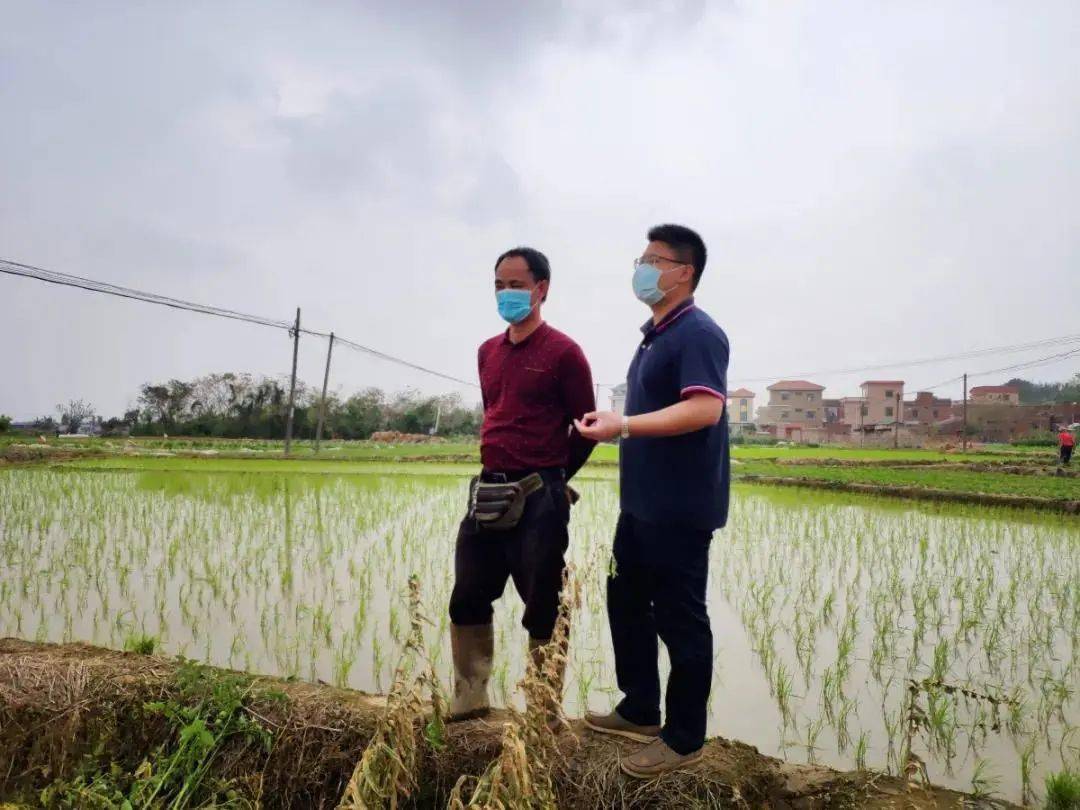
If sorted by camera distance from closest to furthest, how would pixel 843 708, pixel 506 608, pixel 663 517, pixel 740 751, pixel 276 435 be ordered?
pixel 663 517 → pixel 740 751 → pixel 843 708 → pixel 506 608 → pixel 276 435

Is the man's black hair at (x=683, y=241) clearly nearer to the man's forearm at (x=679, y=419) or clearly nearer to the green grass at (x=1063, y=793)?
the man's forearm at (x=679, y=419)

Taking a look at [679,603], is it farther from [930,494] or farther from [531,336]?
[930,494]

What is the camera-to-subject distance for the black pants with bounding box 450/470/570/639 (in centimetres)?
202

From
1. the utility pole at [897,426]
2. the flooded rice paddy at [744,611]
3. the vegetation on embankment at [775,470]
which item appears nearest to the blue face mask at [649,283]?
the flooded rice paddy at [744,611]

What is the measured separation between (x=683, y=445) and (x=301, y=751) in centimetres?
144

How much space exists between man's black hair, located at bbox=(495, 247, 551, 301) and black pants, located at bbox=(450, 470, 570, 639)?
0.60 meters

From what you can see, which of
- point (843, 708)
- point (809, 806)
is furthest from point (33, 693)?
point (843, 708)

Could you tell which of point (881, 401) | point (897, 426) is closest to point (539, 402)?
point (897, 426)

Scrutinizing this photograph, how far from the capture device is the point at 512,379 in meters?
2.12

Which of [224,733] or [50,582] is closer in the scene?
[224,733]

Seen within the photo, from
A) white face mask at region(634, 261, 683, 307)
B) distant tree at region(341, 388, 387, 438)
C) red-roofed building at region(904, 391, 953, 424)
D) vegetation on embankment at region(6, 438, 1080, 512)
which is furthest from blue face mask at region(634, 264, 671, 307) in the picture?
red-roofed building at region(904, 391, 953, 424)

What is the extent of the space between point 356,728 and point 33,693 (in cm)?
115

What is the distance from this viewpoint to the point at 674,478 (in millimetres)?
1820

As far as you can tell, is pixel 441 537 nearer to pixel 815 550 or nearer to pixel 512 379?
pixel 815 550
